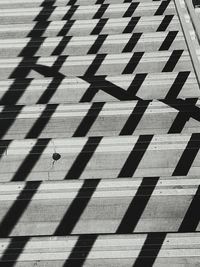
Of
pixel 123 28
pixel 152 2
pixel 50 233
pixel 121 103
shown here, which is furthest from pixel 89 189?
pixel 152 2

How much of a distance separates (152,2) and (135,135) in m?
1.58

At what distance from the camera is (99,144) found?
2.66 metres

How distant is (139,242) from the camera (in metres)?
2.28

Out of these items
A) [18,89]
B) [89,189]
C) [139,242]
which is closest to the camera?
[139,242]

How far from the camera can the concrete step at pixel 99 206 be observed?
7.79 ft

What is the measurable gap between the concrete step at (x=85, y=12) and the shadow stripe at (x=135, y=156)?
1472 millimetres

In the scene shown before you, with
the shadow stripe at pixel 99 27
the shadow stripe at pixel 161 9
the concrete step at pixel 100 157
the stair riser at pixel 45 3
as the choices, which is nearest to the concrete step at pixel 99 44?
the shadow stripe at pixel 99 27

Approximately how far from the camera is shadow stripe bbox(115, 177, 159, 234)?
237 cm

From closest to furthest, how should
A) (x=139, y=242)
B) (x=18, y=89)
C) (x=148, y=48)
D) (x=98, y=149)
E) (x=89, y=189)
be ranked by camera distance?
(x=139, y=242), (x=89, y=189), (x=98, y=149), (x=18, y=89), (x=148, y=48)

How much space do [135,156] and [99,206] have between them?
42cm

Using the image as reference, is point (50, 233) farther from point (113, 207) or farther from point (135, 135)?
point (135, 135)

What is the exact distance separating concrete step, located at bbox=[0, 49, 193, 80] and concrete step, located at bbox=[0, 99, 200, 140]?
1.34 ft

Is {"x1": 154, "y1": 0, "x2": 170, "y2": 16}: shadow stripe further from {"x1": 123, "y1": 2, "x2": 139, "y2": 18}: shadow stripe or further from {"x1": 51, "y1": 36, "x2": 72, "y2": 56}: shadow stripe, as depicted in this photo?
{"x1": 51, "y1": 36, "x2": 72, "y2": 56}: shadow stripe

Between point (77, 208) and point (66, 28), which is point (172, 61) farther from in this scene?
point (77, 208)
